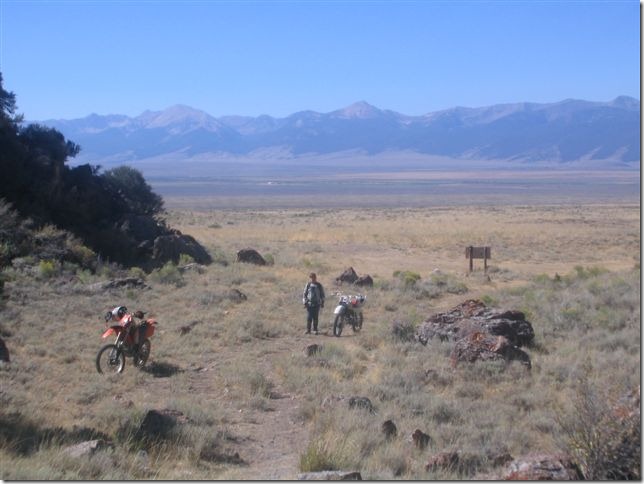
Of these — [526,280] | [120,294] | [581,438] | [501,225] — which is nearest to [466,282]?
[526,280]

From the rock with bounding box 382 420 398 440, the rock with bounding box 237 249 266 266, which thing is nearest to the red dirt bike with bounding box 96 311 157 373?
the rock with bounding box 382 420 398 440

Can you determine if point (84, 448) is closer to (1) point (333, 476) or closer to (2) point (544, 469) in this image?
(1) point (333, 476)

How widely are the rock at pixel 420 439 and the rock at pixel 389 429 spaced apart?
265 millimetres

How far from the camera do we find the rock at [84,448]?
23.0 ft

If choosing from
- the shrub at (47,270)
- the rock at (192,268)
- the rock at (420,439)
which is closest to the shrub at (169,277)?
the rock at (192,268)

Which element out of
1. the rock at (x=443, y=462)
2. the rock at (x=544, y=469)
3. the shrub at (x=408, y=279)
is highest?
the rock at (x=544, y=469)

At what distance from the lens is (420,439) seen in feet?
27.3

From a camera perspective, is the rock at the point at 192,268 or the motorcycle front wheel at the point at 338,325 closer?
the motorcycle front wheel at the point at 338,325

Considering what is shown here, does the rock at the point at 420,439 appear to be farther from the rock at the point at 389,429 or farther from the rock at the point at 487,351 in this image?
the rock at the point at 487,351

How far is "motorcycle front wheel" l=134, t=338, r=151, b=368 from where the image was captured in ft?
40.3

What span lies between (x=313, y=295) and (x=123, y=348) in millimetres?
5149

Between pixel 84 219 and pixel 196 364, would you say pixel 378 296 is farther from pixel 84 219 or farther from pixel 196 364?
pixel 84 219

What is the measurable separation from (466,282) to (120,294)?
12.4 m

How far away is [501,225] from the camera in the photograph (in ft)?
187
